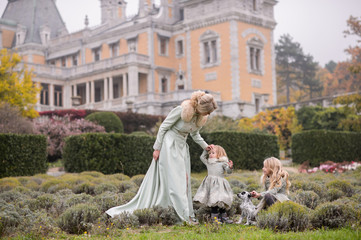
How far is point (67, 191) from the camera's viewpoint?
9383 millimetres

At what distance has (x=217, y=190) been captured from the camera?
6.79 metres

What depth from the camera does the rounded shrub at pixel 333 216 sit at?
6082 millimetres

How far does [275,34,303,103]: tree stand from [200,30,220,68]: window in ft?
58.3

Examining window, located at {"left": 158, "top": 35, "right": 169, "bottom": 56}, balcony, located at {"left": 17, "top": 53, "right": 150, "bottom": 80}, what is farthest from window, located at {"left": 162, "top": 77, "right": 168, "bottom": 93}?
balcony, located at {"left": 17, "top": 53, "right": 150, "bottom": 80}

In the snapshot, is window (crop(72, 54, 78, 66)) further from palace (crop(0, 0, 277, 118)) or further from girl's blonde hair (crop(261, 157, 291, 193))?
girl's blonde hair (crop(261, 157, 291, 193))

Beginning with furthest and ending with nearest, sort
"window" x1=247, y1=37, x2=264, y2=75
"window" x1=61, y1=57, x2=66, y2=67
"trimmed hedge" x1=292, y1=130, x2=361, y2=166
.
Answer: "window" x1=61, y1=57, x2=66, y2=67 < "window" x1=247, y1=37, x2=264, y2=75 < "trimmed hedge" x1=292, y1=130, x2=361, y2=166

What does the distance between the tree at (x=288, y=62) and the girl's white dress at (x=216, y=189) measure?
46.5 meters

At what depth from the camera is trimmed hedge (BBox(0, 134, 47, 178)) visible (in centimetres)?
1258

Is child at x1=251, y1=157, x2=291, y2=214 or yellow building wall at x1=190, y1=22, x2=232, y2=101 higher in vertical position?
yellow building wall at x1=190, y1=22, x2=232, y2=101

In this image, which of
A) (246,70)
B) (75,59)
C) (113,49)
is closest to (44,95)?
(75,59)

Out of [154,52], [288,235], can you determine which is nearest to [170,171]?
[288,235]

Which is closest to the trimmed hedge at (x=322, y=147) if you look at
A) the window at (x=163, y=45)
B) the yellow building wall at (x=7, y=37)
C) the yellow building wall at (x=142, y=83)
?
the yellow building wall at (x=142, y=83)

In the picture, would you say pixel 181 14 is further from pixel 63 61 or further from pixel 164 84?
pixel 63 61

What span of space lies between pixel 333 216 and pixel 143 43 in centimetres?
3343
